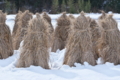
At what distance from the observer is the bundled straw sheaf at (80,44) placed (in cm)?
457

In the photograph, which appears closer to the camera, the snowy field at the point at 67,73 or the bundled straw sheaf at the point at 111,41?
the snowy field at the point at 67,73

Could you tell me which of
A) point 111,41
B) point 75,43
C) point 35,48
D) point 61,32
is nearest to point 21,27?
point 61,32

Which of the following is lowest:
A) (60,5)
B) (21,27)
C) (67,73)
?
(67,73)

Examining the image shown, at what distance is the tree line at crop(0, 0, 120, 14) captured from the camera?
61.4 ft

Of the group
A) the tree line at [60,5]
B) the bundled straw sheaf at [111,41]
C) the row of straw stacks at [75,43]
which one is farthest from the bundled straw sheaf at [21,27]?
the tree line at [60,5]

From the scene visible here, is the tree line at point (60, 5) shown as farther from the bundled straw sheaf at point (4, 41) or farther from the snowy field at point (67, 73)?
the snowy field at point (67, 73)

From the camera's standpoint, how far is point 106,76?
4109 mm

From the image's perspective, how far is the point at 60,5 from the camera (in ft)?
65.7

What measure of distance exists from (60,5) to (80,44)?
15.7m

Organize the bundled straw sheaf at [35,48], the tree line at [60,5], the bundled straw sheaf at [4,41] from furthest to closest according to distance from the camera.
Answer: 1. the tree line at [60,5]
2. the bundled straw sheaf at [4,41]
3. the bundled straw sheaf at [35,48]

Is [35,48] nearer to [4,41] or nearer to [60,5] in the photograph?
[4,41]

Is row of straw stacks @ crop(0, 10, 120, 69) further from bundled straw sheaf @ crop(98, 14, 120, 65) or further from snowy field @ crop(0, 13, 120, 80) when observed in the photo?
snowy field @ crop(0, 13, 120, 80)

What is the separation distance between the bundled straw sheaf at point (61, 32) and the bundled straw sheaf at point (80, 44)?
1.78 metres

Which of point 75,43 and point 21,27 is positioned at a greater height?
point 21,27
